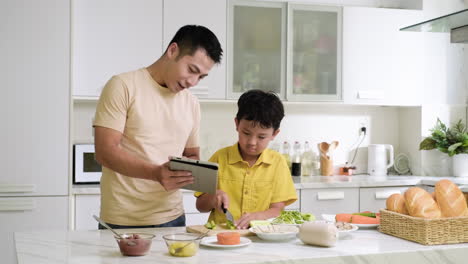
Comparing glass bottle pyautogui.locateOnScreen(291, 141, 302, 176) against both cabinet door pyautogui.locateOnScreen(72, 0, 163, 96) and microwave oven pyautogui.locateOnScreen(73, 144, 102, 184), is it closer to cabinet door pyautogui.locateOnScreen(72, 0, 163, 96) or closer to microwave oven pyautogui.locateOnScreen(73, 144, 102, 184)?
cabinet door pyautogui.locateOnScreen(72, 0, 163, 96)

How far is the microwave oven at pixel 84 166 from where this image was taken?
3.79 metres

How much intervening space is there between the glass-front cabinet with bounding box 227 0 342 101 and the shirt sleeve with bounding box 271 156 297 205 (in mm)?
1614

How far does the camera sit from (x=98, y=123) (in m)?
2.21

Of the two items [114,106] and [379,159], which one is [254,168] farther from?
[379,159]

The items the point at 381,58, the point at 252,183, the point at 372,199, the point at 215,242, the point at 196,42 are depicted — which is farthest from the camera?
the point at 381,58

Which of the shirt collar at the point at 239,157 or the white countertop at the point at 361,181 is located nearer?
the shirt collar at the point at 239,157

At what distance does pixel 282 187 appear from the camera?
2.53 meters

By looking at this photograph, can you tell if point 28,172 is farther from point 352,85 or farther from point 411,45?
point 411,45

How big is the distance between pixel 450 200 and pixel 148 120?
1120mm

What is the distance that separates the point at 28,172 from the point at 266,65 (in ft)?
5.70

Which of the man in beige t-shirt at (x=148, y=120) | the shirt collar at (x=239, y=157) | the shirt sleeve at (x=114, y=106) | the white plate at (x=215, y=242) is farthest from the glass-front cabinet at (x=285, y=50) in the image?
the white plate at (x=215, y=242)

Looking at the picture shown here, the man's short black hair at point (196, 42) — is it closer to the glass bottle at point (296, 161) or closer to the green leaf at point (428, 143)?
the glass bottle at point (296, 161)

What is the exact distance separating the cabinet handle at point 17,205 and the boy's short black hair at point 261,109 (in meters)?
1.65

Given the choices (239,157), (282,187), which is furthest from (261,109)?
(282,187)
